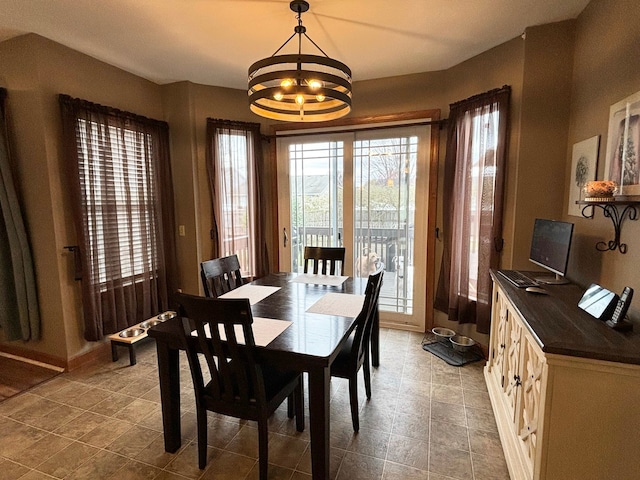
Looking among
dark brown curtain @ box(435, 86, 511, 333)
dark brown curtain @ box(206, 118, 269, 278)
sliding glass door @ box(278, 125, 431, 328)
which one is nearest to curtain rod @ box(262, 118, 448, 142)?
sliding glass door @ box(278, 125, 431, 328)

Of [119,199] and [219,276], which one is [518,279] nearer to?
[219,276]

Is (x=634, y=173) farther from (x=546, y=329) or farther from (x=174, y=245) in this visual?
(x=174, y=245)

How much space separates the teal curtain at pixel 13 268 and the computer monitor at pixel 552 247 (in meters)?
3.87

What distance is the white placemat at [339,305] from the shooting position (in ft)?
6.54

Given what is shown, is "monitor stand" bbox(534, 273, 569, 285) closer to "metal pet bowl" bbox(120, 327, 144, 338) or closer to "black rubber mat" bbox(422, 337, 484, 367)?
"black rubber mat" bbox(422, 337, 484, 367)

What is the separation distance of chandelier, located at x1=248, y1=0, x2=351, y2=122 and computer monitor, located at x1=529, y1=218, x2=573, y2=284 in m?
1.47

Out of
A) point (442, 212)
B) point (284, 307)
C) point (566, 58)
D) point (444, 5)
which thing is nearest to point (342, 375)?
point (284, 307)

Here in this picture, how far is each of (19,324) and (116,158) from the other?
1.65 meters

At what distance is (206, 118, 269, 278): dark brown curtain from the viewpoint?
→ 11.6 feet

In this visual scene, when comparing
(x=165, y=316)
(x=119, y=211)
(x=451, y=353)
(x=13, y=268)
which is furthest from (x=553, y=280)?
(x=13, y=268)

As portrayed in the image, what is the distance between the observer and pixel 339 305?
2.12 m

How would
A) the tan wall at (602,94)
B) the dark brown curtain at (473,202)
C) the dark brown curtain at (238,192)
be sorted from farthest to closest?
the dark brown curtain at (238,192) → the dark brown curtain at (473,202) → the tan wall at (602,94)

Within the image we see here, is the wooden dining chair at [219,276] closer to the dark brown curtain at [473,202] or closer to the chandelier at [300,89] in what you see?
the chandelier at [300,89]

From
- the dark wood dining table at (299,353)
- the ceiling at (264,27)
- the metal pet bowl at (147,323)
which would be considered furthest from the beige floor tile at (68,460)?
the ceiling at (264,27)
